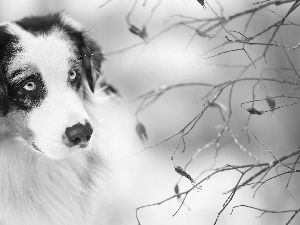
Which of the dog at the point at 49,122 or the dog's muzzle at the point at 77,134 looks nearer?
the dog's muzzle at the point at 77,134

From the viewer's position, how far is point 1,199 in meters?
4.23

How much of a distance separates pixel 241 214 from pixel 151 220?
1933mm

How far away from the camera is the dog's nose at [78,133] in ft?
12.1

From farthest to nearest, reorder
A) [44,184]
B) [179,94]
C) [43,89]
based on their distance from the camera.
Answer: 1. [179,94]
2. [44,184]
3. [43,89]

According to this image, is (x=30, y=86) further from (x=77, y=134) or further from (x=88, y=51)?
(x=88, y=51)

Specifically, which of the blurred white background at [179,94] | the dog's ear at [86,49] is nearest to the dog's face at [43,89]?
the dog's ear at [86,49]

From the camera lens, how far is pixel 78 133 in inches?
146

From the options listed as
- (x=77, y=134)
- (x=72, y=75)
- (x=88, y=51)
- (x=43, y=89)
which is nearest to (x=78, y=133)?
(x=77, y=134)

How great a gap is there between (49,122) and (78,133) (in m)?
0.20

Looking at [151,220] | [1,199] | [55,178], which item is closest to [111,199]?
[55,178]

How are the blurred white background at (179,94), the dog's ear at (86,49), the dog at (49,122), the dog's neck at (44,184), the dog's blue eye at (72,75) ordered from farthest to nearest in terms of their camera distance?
the blurred white background at (179,94), the dog's ear at (86,49), the dog's neck at (44,184), the dog's blue eye at (72,75), the dog at (49,122)

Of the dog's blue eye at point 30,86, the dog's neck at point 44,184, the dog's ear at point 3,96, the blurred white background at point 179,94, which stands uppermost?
the dog's blue eye at point 30,86

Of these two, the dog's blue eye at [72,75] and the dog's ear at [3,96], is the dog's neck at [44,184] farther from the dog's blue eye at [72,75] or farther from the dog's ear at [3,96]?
the dog's blue eye at [72,75]

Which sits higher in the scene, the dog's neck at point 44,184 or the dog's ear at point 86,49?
the dog's ear at point 86,49
